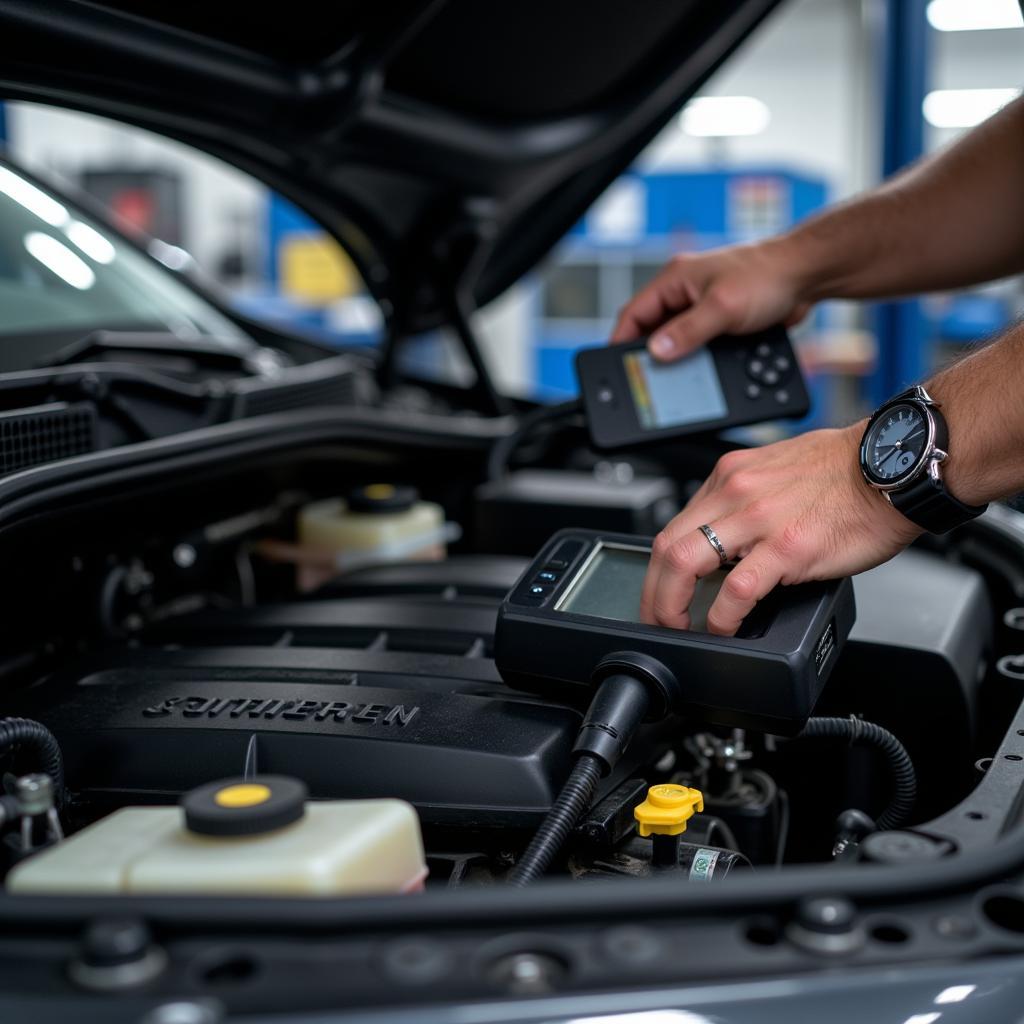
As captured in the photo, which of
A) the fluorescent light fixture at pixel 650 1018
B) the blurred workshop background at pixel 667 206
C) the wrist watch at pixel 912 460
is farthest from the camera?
the blurred workshop background at pixel 667 206

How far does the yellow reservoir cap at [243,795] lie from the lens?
546 millimetres

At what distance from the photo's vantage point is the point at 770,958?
46cm

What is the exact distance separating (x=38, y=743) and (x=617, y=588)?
1.30 ft

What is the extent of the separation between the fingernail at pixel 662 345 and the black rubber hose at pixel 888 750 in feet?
1.75

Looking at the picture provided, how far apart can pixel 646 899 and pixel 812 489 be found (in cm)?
38

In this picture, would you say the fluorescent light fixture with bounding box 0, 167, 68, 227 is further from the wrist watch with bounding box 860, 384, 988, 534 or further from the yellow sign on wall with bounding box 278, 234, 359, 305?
the yellow sign on wall with bounding box 278, 234, 359, 305

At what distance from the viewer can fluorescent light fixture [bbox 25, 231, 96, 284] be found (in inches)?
49.0

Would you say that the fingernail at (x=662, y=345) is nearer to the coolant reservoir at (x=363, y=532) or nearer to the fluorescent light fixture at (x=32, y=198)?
the coolant reservoir at (x=363, y=532)

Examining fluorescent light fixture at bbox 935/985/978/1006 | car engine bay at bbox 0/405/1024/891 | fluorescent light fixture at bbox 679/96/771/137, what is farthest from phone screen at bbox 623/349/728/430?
fluorescent light fixture at bbox 679/96/771/137

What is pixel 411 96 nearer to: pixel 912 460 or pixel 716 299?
pixel 716 299

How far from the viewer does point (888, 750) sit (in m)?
0.74

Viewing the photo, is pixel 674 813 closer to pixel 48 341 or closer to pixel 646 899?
pixel 646 899

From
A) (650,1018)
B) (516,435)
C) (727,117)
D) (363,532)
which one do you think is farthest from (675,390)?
(727,117)

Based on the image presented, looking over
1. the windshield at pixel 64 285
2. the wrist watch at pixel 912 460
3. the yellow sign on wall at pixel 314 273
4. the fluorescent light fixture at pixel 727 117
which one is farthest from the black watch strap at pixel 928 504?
the fluorescent light fixture at pixel 727 117
